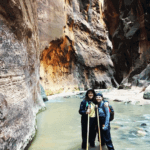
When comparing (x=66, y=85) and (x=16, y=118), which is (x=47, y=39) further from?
(x=16, y=118)

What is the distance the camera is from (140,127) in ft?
14.0

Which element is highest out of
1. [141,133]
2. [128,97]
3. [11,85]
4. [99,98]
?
[11,85]

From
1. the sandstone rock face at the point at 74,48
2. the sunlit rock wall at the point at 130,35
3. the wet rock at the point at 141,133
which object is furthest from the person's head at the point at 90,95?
the sunlit rock wall at the point at 130,35

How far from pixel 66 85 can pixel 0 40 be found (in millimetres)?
16296

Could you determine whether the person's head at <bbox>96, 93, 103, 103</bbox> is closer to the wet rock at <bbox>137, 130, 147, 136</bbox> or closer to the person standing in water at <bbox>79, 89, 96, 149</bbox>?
the person standing in water at <bbox>79, 89, 96, 149</bbox>

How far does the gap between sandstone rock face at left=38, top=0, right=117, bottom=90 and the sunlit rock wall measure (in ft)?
10.00

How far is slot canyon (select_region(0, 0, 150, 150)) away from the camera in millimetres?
3635

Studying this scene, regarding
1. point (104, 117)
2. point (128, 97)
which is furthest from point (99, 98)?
point (128, 97)

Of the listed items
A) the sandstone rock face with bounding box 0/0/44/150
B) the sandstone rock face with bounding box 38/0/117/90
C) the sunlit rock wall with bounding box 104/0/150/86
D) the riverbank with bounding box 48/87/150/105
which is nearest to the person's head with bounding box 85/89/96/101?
the sandstone rock face with bounding box 0/0/44/150

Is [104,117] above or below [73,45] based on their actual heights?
below

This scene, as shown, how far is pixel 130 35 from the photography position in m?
23.3

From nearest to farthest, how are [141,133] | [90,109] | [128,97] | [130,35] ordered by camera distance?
1. [90,109]
2. [141,133]
3. [128,97]
4. [130,35]

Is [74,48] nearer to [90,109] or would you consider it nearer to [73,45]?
[73,45]

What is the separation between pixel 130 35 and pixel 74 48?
9.57 meters
